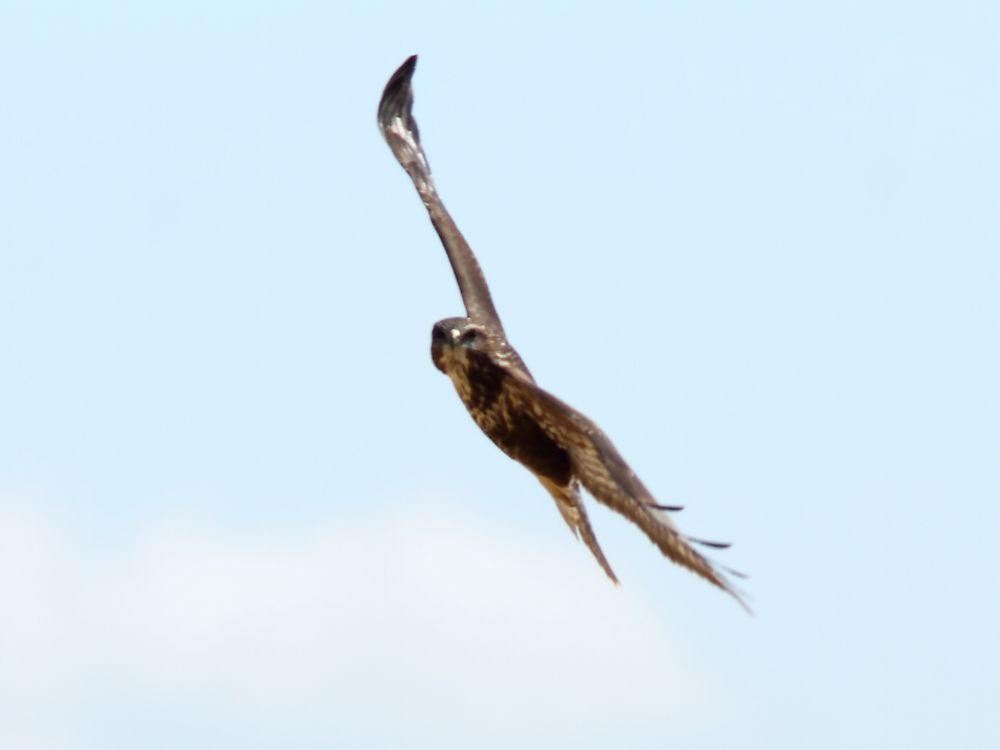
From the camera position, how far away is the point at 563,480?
12.1 meters

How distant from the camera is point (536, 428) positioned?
11727 millimetres

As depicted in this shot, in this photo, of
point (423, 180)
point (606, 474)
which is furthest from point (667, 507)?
point (423, 180)

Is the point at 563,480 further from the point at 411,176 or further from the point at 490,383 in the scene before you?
the point at 411,176

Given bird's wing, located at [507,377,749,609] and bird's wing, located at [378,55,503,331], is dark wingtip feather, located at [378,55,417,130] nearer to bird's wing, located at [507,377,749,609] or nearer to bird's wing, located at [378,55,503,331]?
bird's wing, located at [378,55,503,331]

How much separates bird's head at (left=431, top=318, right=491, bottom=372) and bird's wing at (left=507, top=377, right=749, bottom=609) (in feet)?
1.98

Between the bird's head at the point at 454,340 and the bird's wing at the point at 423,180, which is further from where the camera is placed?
the bird's wing at the point at 423,180

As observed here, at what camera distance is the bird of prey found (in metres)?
10.4

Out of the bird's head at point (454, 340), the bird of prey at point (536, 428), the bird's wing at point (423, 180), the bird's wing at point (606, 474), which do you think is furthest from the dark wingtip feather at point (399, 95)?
the bird's wing at point (606, 474)

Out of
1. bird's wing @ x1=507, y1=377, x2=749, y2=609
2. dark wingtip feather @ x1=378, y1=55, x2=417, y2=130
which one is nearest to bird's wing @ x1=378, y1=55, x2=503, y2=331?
dark wingtip feather @ x1=378, y1=55, x2=417, y2=130

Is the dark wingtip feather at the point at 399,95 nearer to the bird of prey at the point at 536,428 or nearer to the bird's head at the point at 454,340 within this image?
the bird of prey at the point at 536,428

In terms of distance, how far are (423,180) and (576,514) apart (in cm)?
349

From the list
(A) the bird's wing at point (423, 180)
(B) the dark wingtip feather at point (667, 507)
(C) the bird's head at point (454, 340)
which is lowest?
(B) the dark wingtip feather at point (667, 507)

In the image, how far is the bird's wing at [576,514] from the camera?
12461 mm

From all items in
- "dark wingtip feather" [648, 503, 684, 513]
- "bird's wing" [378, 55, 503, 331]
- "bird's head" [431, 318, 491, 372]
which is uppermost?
"bird's wing" [378, 55, 503, 331]
